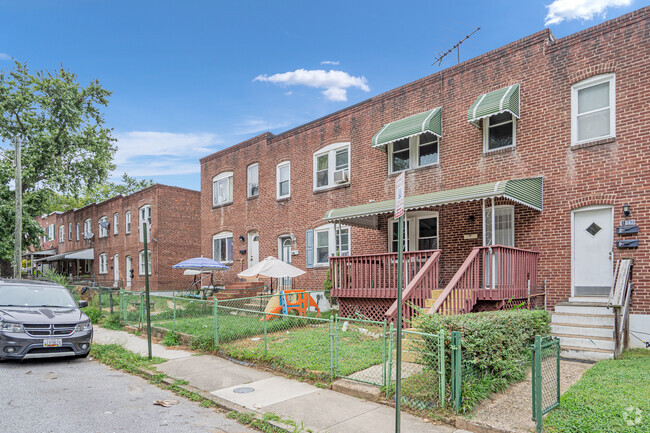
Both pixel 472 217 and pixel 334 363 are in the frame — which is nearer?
pixel 334 363

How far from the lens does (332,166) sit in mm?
16641

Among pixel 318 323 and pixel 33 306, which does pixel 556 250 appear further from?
pixel 33 306

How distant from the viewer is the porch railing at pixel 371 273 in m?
11.1

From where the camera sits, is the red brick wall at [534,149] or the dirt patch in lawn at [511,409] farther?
the red brick wall at [534,149]

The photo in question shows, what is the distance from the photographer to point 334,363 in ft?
25.2

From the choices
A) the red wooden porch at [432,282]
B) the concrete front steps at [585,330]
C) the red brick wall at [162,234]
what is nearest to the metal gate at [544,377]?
the red wooden porch at [432,282]

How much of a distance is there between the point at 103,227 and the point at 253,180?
2029 centimetres

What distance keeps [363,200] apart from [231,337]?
679 cm

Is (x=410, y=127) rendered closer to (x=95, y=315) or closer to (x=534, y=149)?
(x=534, y=149)

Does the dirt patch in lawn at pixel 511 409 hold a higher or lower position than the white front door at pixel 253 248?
lower

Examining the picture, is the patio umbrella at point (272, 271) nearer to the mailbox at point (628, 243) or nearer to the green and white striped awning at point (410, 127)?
the green and white striped awning at point (410, 127)

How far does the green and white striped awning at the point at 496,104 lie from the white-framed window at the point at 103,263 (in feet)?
102

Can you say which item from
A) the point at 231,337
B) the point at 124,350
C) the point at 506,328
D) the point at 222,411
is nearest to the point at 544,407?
the point at 506,328

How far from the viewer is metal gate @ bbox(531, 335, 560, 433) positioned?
516cm
